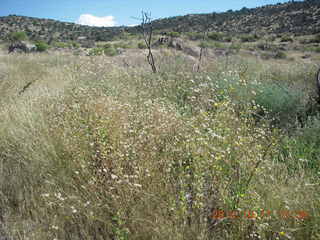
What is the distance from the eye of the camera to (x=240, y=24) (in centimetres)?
3928

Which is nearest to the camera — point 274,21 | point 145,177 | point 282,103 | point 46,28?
point 145,177

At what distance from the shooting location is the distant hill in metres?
33.5

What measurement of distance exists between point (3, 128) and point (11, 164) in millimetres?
673

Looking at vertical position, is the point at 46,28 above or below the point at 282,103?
above

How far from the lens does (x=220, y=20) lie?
43.2 meters

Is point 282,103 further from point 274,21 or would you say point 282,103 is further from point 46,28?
point 46,28

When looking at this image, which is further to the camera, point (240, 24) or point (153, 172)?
point (240, 24)

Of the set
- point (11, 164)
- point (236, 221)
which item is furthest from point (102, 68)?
point (236, 221)

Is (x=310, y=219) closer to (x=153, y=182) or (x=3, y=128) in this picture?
(x=153, y=182)

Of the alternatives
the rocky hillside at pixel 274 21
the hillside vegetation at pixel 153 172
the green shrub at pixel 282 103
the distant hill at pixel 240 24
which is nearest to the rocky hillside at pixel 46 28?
the distant hill at pixel 240 24

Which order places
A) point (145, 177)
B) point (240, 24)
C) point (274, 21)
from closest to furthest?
point (145, 177) < point (274, 21) < point (240, 24)

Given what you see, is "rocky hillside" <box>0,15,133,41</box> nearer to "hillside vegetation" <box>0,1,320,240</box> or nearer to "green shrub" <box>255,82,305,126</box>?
"green shrub" <box>255,82,305,126</box>

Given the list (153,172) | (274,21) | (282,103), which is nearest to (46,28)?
(274,21)

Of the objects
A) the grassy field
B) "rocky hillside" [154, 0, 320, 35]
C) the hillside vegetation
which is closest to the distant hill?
"rocky hillside" [154, 0, 320, 35]
